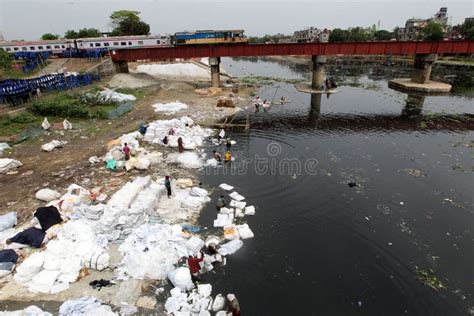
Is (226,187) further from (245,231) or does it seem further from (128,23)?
(128,23)

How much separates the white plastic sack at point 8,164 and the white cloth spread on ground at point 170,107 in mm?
13414

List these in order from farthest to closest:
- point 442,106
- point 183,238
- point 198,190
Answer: point 442,106
point 198,190
point 183,238

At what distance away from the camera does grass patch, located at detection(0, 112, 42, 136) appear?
20.1m

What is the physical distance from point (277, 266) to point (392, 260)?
4297mm

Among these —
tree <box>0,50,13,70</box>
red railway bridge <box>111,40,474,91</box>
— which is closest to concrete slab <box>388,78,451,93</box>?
red railway bridge <box>111,40,474,91</box>

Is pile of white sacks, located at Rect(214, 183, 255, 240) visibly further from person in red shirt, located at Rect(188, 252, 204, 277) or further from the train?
the train

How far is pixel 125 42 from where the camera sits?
45.7 meters

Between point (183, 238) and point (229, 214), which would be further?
point (229, 214)

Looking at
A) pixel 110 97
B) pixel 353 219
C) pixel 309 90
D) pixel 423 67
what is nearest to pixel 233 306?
pixel 353 219

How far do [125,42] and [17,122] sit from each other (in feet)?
94.9

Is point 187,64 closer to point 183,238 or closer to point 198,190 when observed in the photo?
point 198,190

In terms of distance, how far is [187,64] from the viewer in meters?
50.0

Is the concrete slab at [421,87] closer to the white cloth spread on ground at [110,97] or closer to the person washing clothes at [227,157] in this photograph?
the person washing clothes at [227,157]

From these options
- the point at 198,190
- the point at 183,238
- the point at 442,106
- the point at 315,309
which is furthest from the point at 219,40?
the point at 315,309
